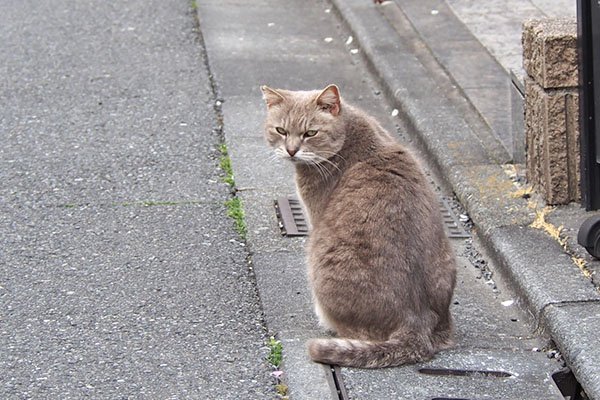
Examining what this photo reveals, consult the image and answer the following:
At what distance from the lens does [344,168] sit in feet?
12.7

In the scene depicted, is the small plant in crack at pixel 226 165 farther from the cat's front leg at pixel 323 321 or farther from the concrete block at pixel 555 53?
the concrete block at pixel 555 53

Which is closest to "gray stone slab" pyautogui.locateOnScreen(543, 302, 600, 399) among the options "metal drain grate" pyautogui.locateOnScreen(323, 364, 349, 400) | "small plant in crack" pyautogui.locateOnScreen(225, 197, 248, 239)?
"metal drain grate" pyautogui.locateOnScreen(323, 364, 349, 400)

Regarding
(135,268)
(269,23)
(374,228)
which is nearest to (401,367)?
(374,228)

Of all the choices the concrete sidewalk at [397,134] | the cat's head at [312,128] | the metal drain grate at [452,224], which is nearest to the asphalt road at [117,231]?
the concrete sidewalk at [397,134]

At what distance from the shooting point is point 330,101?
3898 mm

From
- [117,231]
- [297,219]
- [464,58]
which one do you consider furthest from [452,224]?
[464,58]

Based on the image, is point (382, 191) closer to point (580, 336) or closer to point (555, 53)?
point (580, 336)

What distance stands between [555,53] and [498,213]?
32.6 inches

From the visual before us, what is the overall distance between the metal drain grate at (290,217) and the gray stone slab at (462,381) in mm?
1332

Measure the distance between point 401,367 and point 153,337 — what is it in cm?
102

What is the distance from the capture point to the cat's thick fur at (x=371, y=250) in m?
3.41

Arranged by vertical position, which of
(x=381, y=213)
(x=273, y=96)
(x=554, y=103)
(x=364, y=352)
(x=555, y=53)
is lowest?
(x=364, y=352)

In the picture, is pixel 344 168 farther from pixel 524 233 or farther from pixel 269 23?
pixel 269 23

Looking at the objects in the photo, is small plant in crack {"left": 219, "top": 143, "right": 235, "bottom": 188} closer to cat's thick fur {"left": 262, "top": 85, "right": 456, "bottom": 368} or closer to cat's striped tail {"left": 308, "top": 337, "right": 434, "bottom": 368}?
cat's thick fur {"left": 262, "top": 85, "right": 456, "bottom": 368}
